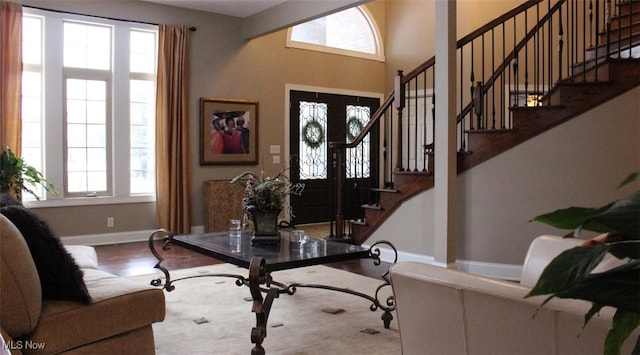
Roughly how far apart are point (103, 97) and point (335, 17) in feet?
13.0

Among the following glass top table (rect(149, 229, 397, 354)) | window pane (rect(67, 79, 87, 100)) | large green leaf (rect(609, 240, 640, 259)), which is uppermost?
window pane (rect(67, 79, 87, 100))

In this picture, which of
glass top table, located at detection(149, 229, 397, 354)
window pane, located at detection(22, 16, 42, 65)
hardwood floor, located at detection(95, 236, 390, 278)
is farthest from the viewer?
window pane, located at detection(22, 16, 42, 65)

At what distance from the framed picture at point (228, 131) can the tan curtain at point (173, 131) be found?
31 centimetres

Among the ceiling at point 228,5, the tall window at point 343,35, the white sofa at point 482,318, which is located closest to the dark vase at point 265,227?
the white sofa at point 482,318

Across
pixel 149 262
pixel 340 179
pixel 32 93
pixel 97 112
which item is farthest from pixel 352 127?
pixel 32 93

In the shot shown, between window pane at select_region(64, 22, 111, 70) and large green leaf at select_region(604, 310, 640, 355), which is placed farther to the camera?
window pane at select_region(64, 22, 111, 70)

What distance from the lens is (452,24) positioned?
188 inches

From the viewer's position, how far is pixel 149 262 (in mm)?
5574

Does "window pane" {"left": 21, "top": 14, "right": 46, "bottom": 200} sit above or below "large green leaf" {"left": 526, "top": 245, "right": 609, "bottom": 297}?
above

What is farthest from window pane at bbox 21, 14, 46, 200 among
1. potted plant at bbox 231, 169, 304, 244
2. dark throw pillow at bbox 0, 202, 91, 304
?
dark throw pillow at bbox 0, 202, 91, 304

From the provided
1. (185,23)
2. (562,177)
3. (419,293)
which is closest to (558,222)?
(419,293)

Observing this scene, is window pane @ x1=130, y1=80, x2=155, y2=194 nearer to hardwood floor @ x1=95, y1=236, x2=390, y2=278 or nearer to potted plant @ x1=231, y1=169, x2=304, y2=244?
hardwood floor @ x1=95, y1=236, x2=390, y2=278

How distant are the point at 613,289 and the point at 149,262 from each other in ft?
17.5

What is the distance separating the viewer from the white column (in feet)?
15.5
